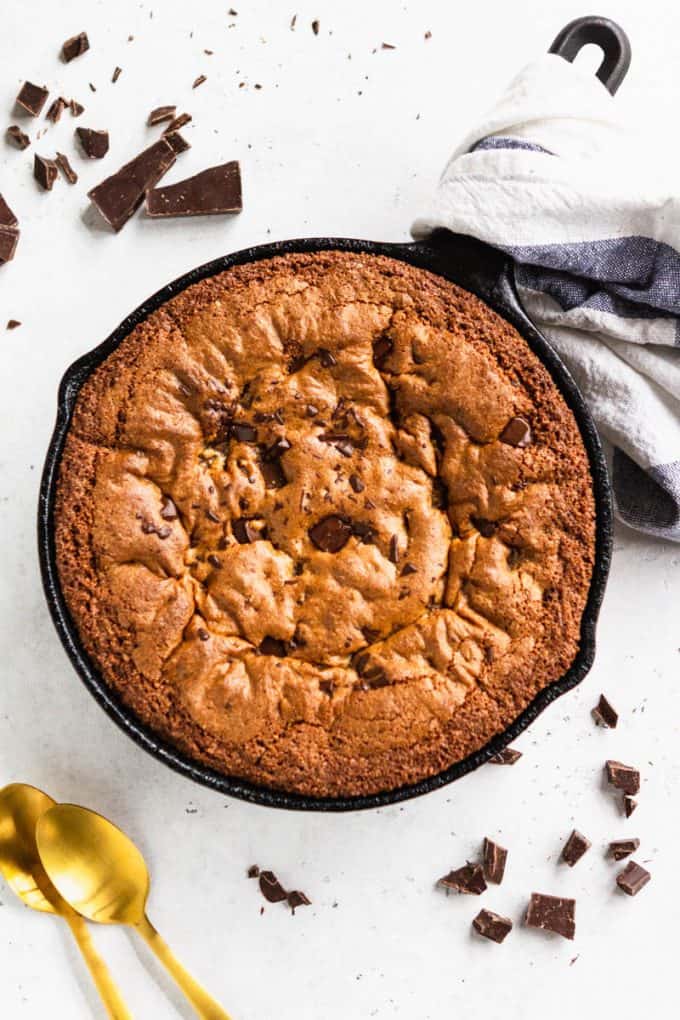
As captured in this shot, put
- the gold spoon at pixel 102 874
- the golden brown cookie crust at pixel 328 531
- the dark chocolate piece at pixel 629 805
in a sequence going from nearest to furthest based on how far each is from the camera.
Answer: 1. the golden brown cookie crust at pixel 328 531
2. the gold spoon at pixel 102 874
3. the dark chocolate piece at pixel 629 805

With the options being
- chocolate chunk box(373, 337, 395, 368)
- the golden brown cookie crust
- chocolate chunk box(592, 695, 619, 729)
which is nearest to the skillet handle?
the golden brown cookie crust

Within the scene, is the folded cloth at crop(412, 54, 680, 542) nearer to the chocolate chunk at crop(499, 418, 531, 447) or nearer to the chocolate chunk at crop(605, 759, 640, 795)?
the chocolate chunk at crop(499, 418, 531, 447)

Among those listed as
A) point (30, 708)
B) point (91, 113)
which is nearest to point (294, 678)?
point (30, 708)

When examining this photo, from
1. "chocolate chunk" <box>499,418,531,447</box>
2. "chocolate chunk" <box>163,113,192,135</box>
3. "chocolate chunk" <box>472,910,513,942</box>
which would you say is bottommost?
"chocolate chunk" <box>472,910,513,942</box>

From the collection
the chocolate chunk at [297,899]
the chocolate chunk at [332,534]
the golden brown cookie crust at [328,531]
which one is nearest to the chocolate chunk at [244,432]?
the golden brown cookie crust at [328,531]

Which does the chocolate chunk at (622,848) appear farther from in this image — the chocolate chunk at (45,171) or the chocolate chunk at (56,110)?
the chocolate chunk at (56,110)

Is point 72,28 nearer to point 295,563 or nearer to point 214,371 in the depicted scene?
point 214,371
